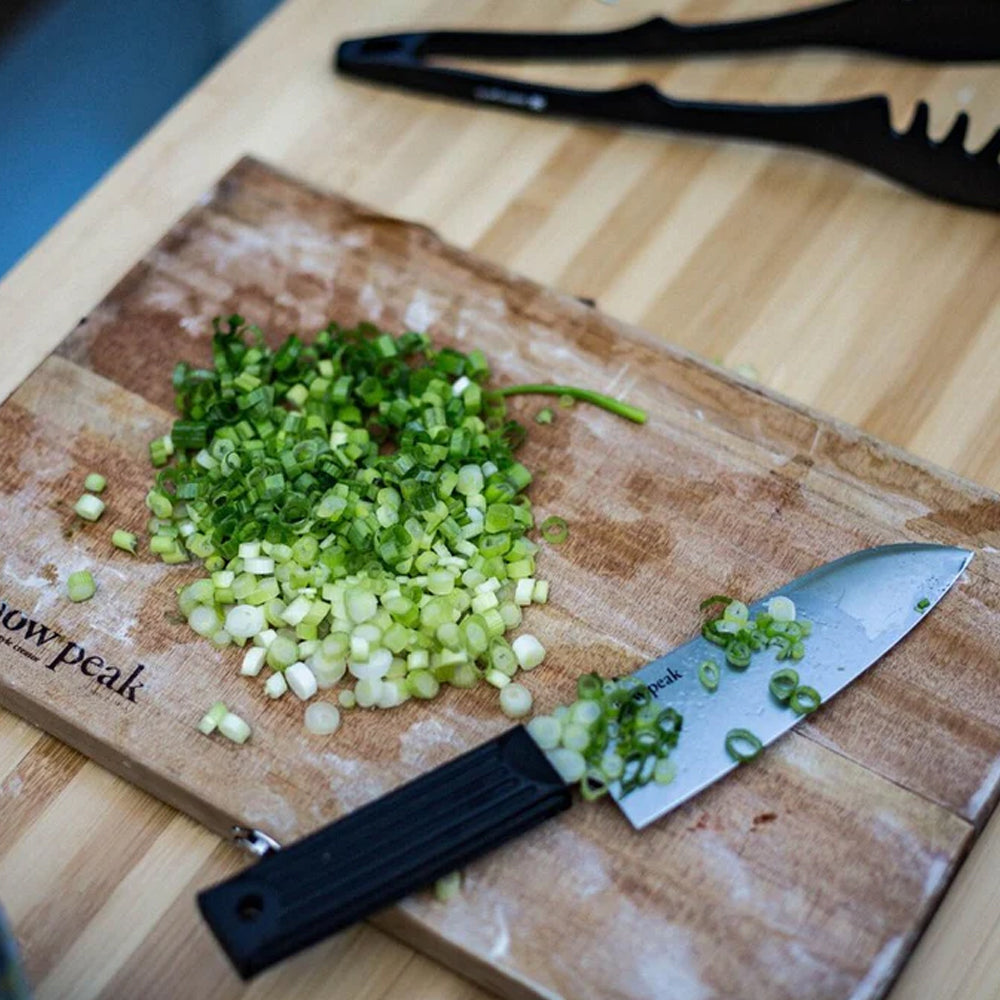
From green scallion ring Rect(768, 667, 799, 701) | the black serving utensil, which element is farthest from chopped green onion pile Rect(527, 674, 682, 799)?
the black serving utensil

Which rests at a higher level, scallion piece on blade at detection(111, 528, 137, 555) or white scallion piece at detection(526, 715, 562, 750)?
white scallion piece at detection(526, 715, 562, 750)

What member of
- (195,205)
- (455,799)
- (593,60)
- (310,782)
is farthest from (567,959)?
(593,60)

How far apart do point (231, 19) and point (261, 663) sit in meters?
1.41

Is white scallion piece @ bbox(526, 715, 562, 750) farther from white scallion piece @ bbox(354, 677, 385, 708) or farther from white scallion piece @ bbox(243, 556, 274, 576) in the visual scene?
white scallion piece @ bbox(243, 556, 274, 576)

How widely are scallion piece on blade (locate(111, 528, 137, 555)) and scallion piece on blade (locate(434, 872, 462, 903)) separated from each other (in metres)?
0.52

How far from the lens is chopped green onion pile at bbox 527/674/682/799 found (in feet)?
4.01

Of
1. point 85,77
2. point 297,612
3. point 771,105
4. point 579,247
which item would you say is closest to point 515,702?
point 297,612

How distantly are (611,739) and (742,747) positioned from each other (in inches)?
5.2

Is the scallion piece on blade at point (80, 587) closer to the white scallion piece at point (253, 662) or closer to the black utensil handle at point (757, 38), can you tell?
the white scallion piece at point (253, 662)

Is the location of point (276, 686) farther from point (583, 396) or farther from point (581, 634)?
point (583, 396)

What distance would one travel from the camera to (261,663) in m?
1.34

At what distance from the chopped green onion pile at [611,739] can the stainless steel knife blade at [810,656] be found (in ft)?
0.05

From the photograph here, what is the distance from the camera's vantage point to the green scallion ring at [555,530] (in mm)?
1418

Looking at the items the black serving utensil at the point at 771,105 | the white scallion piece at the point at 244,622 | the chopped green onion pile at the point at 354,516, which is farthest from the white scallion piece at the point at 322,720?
the black serving utensil at the point at 771,105
